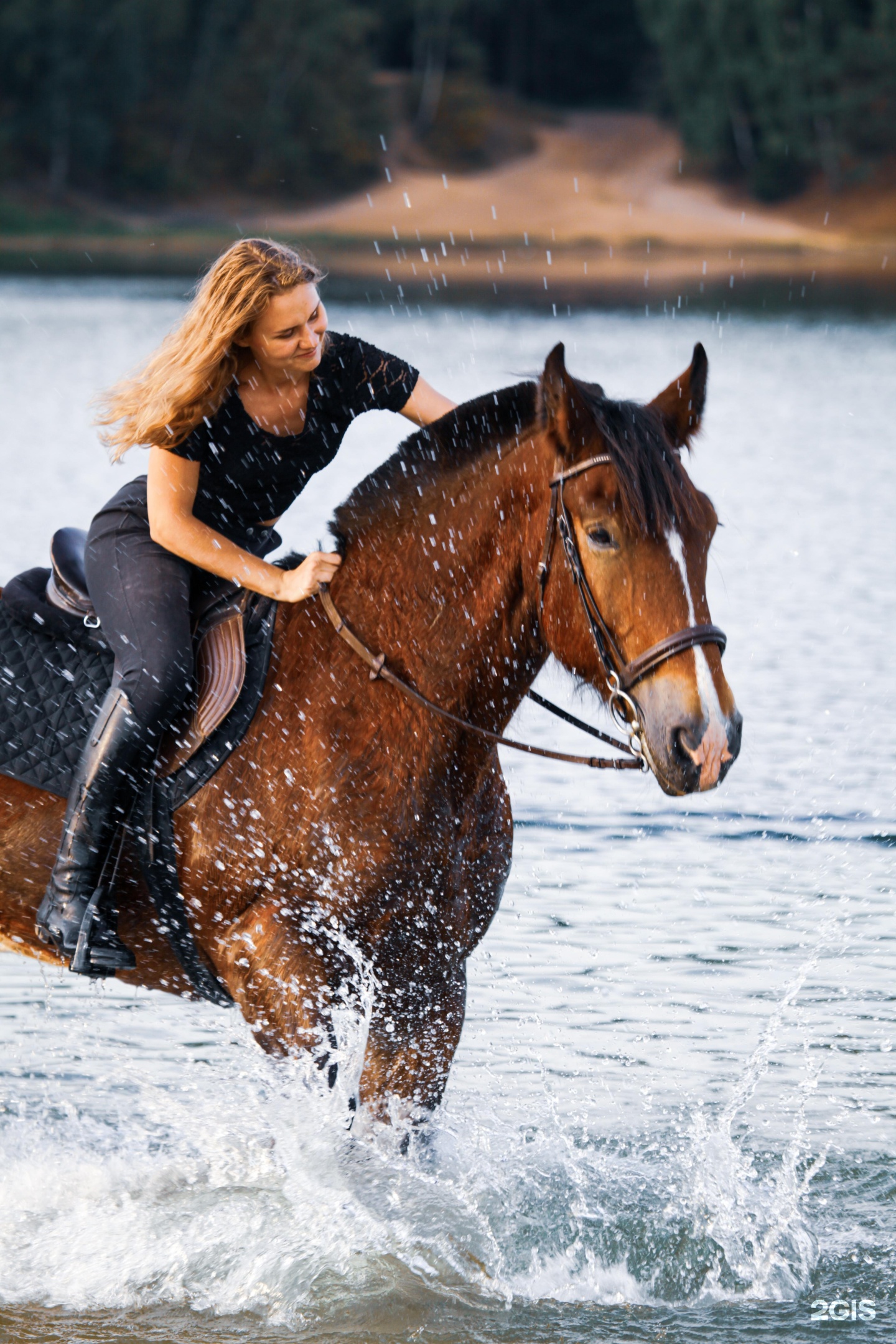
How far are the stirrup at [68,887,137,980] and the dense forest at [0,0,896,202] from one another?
58842 mm

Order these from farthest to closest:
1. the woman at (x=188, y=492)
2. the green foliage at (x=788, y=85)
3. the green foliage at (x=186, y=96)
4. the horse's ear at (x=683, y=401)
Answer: the green foliage at (x=788, y=85) → the green foliage at (x=186, y=96) → the woman at (x=188, y=492) → the horse's ear at (x=683, y=401)

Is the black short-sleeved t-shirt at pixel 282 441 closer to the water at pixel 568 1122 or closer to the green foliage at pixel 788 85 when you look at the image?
the water at pixel 568 1122

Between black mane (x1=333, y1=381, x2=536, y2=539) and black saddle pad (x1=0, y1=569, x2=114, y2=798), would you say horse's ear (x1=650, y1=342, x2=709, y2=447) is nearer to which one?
black mane (x1=333, y1=381, x2=536, y2=539)

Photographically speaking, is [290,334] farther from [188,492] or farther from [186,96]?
[186,96]

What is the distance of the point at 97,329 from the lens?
33.8m

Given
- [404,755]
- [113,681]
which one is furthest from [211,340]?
[404,755]

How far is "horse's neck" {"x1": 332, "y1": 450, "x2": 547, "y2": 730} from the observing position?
4.05 metres

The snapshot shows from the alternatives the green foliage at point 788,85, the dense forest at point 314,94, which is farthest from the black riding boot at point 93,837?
the green foliage at point 788,85

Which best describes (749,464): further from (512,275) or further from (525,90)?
(525,90)

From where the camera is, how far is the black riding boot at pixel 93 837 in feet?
14.1

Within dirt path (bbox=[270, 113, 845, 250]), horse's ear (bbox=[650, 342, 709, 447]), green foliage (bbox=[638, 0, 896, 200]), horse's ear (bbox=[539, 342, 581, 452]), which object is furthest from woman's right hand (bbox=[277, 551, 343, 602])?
green foliage (bbox=[638, 0, 896, 200])

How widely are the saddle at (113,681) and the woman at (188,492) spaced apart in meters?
0.07

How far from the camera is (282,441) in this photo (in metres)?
4.40

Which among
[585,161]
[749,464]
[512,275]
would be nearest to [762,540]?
[749,464]
